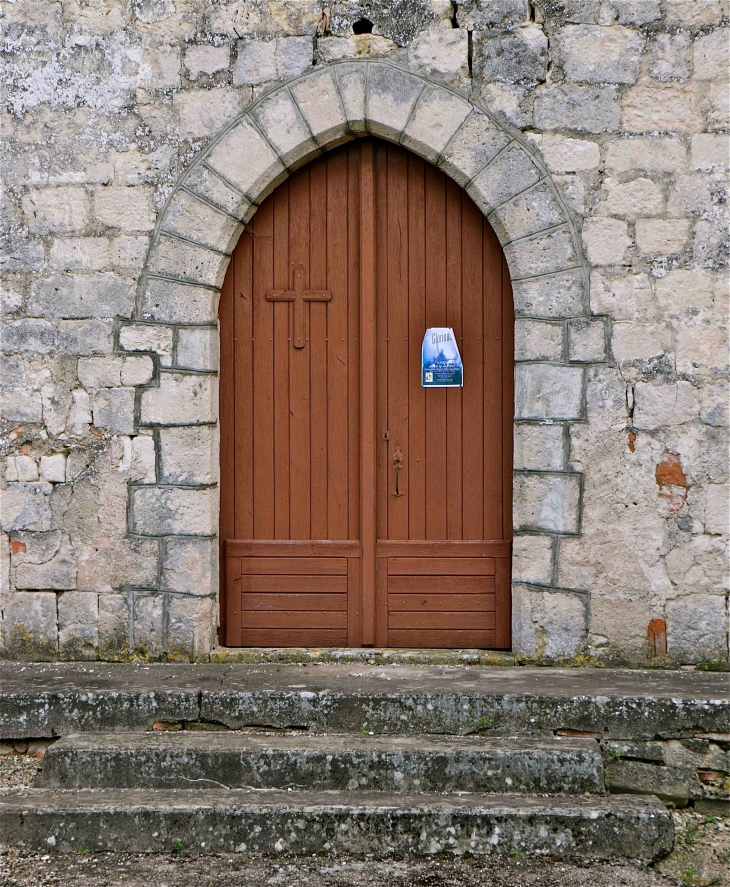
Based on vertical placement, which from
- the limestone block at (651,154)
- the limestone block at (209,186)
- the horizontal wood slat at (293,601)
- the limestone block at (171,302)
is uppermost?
the limestone block at (651,154)

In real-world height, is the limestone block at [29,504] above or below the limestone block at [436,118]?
below

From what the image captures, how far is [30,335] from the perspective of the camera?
14.5 feet

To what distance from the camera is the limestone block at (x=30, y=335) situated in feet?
14.5

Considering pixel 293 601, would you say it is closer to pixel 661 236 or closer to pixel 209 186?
pixel 209 186

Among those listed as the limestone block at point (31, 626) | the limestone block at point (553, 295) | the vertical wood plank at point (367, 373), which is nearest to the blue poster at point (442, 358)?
the vertical wood plank at point (367, 373)

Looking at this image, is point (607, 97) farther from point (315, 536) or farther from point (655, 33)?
point (315, 536)

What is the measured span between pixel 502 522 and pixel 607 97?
2.06 meters

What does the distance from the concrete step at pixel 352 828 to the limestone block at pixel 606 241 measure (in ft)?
7.70

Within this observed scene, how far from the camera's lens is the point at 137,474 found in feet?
14.5

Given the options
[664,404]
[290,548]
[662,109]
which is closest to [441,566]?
[290,548]

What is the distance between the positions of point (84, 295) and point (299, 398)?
115 centimetres

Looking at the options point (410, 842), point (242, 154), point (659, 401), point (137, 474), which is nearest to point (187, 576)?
point (137, 474)

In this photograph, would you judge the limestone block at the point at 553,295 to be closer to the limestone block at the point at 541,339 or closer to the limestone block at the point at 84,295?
the limestone block at the point at 541,339

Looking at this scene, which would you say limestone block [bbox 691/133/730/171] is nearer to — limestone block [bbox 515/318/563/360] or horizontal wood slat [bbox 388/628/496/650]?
limestone block [bbox 515/318/563/360]
